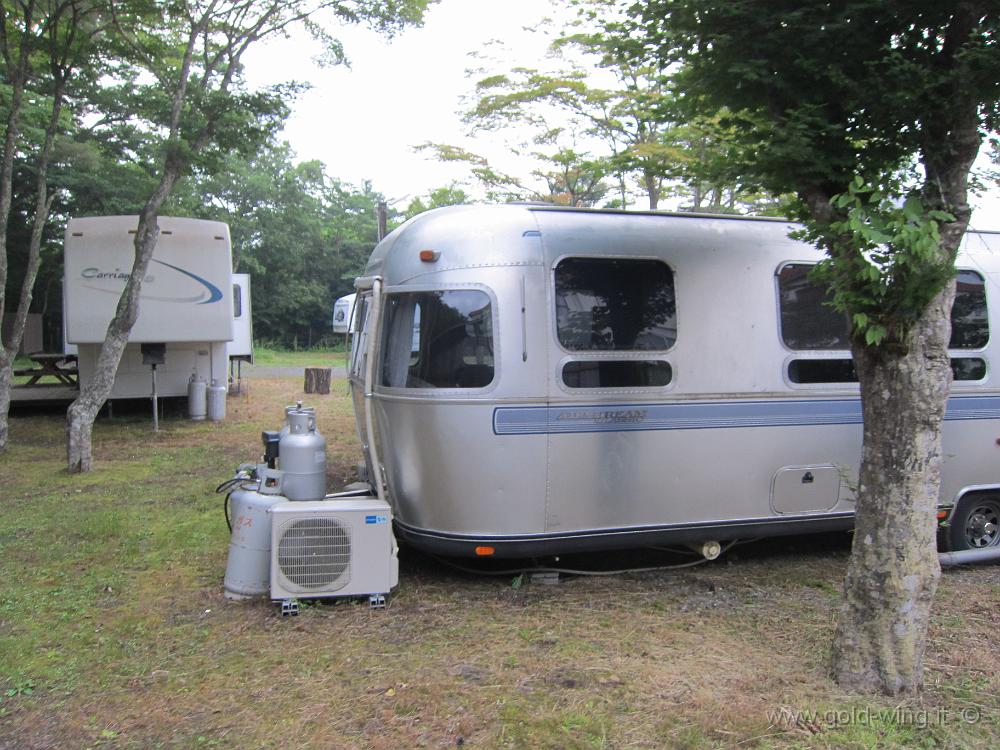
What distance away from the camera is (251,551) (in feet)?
16.0

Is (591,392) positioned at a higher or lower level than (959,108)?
lower

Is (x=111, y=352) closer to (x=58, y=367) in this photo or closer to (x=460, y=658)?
(x=460, y=658)

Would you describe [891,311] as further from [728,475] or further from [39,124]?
[39,124]

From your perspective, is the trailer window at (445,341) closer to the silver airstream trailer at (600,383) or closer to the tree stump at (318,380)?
the silver airstream trailer at (600,383)

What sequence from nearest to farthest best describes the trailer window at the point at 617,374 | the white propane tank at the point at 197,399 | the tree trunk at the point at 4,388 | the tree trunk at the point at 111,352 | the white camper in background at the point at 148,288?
the trailer window at the point at 617,374 → the tree trunk at the point at 111,352 → the tree trunk at the point at 4,388 → the white camper in background at the point at 148,288 → the white propane tank at the point at 197,399

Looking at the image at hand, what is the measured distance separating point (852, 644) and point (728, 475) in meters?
1.78

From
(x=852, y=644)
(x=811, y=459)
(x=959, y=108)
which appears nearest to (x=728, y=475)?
(x=811, y=459)

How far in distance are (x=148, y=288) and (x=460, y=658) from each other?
935cm

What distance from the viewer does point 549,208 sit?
5207 mm

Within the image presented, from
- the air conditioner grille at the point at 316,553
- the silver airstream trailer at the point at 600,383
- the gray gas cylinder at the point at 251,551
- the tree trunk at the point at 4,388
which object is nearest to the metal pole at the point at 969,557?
the silver airstream trailer at the point at 600,383

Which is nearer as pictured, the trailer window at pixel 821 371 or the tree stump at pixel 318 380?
the trailer window at pixel 821 371

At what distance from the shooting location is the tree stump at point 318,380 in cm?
1758

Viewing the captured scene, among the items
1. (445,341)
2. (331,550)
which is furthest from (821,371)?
(331,550)

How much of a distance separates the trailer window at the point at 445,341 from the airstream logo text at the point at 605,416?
54 cm
